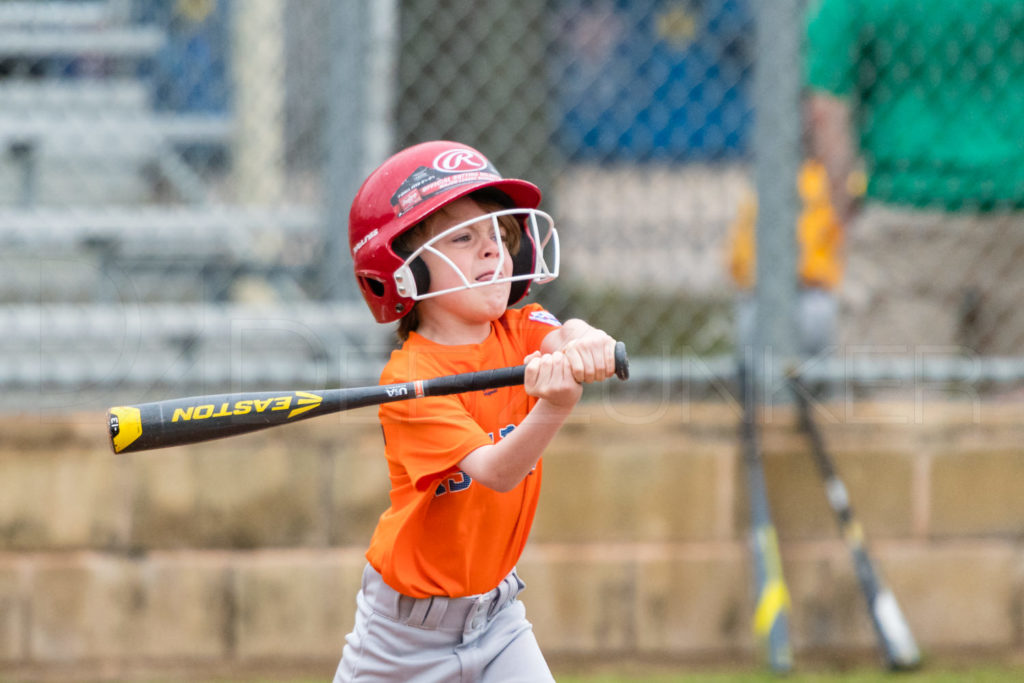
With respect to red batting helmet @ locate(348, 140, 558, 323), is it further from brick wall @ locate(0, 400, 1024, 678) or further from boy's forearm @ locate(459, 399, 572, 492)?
brick wall @ locate(0, 400, 1024, 678)

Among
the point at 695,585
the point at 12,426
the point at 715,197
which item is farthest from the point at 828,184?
the point at 12,426

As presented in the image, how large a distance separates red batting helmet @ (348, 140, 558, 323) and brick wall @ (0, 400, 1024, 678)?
1548mm

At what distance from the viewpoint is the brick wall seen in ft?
11.8

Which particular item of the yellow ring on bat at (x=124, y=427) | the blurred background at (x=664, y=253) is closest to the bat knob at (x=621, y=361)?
the yellow ring on bat at (x=124, y=427)

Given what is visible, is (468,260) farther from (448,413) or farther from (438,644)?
(438,644)

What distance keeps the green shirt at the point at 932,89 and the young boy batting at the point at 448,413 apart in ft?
6.23

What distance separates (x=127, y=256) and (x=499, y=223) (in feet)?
10.2

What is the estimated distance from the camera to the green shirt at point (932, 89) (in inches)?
146

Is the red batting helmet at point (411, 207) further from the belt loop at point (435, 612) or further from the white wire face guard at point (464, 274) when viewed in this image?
the belt loop at point (435, 612)

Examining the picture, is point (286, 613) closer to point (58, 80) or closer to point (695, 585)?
point (695, 585)

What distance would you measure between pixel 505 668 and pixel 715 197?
85.5 inches

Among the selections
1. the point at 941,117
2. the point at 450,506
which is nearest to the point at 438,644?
the point at 450,506

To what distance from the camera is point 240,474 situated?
3662mm

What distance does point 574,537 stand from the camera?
371cm
